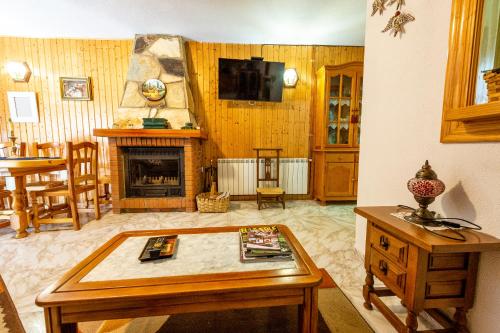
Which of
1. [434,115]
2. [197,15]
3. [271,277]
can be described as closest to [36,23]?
[197,15]

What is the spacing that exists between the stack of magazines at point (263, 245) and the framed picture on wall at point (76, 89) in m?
3.80

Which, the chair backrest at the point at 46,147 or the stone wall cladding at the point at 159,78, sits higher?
the stone wall cladding at the point at 159,78

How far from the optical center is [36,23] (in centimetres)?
314

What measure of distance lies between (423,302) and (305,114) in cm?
327

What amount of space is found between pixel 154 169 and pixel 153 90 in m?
1.18

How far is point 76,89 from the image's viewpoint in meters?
3.62

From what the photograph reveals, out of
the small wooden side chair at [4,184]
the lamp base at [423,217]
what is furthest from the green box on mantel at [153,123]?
the lamp base at [423,217]

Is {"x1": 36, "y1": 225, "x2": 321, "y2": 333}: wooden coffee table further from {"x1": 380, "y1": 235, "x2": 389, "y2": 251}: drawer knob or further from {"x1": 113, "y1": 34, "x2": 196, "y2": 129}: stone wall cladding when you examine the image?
{"x1": 113, "y1": 34, "x2": 196, "y2": 129}: stone wall cladding

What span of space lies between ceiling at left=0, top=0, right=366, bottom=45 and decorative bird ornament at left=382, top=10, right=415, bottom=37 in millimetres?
1544

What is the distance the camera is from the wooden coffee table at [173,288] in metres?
0.78

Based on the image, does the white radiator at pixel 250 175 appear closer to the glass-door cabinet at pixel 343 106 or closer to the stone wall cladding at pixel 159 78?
the glass-door cabinet at pixel 343 106

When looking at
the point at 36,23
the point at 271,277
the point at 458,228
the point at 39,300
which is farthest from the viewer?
the point at 36,23

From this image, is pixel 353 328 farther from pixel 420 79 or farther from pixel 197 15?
pixel 197 15

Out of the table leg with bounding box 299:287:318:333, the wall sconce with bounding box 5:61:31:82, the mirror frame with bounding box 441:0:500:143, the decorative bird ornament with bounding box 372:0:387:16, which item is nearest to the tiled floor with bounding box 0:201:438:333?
the table leg with bounding box 299:287:318:333
